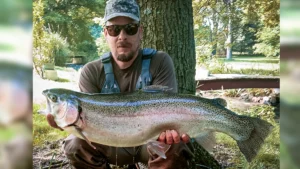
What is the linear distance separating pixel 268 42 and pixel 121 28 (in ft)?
5.68

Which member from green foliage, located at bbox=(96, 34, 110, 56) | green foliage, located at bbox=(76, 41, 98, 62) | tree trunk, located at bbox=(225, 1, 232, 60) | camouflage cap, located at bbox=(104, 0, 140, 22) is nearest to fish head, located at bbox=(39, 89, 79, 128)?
camouflage cap, located at bbox=(104, 0, 140, 22)

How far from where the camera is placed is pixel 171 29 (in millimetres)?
2197

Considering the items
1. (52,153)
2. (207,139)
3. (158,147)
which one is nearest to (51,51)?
(52,153)

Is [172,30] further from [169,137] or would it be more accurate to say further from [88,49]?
[88,49]

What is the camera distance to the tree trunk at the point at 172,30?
2.19 m

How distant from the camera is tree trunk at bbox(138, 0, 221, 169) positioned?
7.18 feet

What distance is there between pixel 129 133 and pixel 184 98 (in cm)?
30

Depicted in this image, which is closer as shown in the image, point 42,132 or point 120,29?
point 120,29

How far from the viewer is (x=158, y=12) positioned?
7.18 feet

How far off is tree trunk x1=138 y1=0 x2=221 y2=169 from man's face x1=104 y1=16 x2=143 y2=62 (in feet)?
1.35

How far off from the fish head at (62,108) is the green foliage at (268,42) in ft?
6.21

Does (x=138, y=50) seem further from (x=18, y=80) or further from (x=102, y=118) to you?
(x=18, y=80)

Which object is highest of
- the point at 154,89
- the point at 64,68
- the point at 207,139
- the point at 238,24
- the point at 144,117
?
the point at 238,24

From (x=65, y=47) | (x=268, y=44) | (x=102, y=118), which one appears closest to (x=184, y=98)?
(x=102, y=118)
